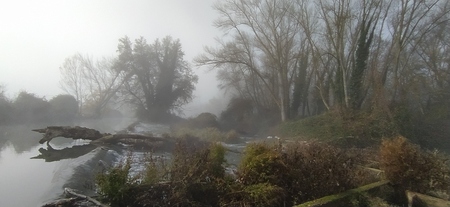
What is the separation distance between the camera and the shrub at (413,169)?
802 centimetres

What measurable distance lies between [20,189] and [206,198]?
21.6ft

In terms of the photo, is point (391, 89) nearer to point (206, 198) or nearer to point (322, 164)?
point (322, 164)

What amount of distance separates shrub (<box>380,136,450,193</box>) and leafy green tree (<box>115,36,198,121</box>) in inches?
1432

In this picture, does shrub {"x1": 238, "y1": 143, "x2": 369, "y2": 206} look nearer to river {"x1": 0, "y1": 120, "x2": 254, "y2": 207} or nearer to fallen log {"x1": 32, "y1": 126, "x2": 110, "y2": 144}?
river {"x1": 0, "y1": 120, "x2": 254, "y2": 207}

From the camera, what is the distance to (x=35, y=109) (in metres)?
35.9

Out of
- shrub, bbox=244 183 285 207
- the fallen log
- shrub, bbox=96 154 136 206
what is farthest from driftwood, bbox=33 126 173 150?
shrub, bbox=244 183 285 207

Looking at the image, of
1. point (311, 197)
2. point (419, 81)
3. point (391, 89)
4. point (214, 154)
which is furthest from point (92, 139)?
point (419, 81)

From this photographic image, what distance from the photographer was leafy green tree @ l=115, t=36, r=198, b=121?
1698 inches

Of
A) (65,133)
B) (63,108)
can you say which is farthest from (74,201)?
(63,108)

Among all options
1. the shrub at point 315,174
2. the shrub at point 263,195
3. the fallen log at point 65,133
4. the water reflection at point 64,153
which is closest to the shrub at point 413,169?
the shrub at point 315,174

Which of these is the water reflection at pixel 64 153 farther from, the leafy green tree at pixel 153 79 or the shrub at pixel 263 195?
the leafy green tree at pixel 153 79

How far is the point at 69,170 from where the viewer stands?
10.5 metres

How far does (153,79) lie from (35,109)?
14273 mm

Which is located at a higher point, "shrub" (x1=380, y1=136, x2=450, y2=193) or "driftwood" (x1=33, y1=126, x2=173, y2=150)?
"driftwood" (x1=33, y1=126, x2=173, y2=150)
